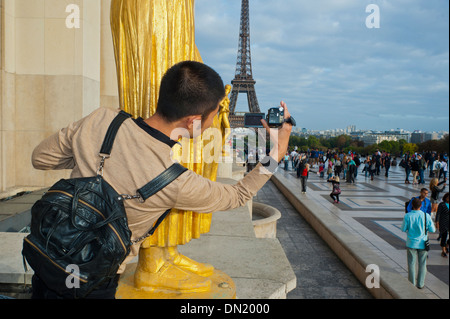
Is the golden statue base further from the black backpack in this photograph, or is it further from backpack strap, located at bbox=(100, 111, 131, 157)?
backpack strap, located at bbox=(100, 111, 131, 157)

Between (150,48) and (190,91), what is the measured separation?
756 mm

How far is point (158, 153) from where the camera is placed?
1.23m

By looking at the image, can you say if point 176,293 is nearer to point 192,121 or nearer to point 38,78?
point 192,121

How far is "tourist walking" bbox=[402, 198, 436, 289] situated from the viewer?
439 centimetres

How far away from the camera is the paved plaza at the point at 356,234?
4844 millimetres

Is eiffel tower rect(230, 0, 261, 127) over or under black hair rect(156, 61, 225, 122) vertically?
over

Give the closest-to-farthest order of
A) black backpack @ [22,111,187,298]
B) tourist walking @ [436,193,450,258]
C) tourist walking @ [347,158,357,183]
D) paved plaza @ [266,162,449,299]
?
black backpack @ [22,111,187,298] < paved plaza @ [266,162,449,299] < tourist walking @ [436,193,450,258] < tourist walking @ [347,158,357,183]

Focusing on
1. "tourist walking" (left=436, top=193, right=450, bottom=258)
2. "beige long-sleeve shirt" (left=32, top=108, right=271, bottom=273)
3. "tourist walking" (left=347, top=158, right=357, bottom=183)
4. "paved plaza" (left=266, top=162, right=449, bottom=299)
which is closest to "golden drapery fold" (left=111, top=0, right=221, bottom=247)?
"beige long-sleeve shirt" (left=32, top=108, right=271, bottom=273)

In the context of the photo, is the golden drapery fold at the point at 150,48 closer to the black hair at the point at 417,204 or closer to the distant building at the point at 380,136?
the black hair at the point at 417,204

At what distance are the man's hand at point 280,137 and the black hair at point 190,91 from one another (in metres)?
0.30

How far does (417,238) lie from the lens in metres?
4.42

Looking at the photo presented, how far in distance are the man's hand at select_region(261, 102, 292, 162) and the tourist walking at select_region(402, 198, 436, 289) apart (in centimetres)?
376

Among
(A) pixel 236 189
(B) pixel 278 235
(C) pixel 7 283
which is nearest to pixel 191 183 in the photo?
(A) pixel 236 189

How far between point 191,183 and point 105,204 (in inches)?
11.9
